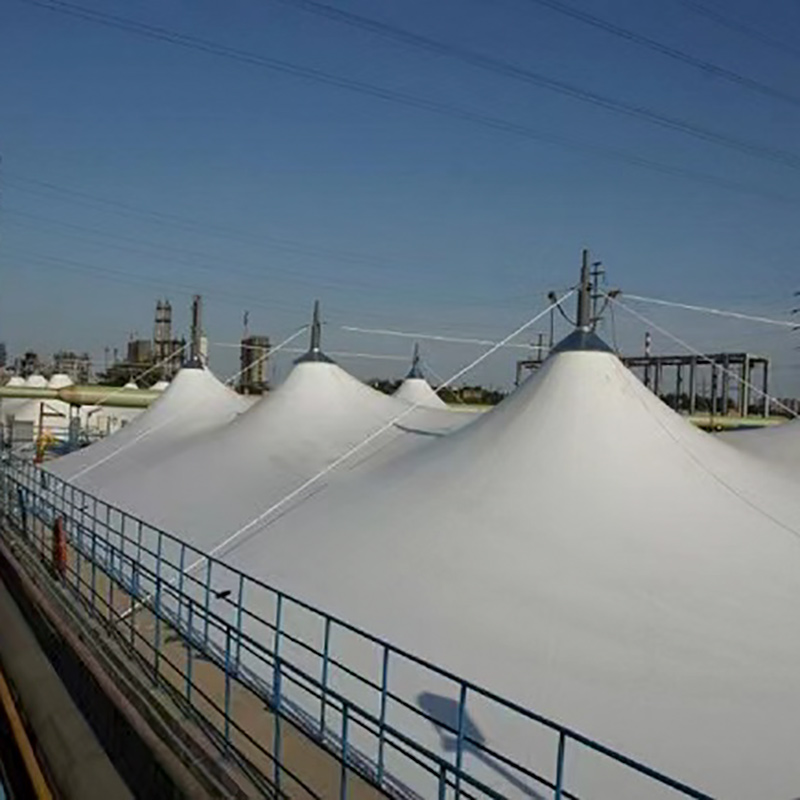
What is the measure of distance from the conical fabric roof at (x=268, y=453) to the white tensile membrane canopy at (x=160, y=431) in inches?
15.5

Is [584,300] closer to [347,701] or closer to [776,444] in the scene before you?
[776,444]

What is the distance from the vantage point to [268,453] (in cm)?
1387

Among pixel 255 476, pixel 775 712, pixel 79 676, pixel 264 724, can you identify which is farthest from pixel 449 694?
pixel 255 476

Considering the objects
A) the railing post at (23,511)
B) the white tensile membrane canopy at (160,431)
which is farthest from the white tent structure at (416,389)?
the railing post at (23,511)

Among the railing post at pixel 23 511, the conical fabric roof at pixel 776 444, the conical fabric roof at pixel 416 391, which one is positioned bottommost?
the railing post at pixel 23 511

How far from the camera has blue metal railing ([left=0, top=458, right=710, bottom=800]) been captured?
15.6ft

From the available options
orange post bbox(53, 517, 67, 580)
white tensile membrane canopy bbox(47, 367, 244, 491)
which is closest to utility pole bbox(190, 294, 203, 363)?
white tensile membrane canopy bbox(47, 367, 244, 491)

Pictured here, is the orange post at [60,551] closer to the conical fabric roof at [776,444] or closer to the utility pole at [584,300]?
the utility pole at [584,300]

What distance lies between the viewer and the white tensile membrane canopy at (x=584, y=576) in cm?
603

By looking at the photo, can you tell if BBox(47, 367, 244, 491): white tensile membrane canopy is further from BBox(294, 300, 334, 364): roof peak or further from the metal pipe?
the metal pipe

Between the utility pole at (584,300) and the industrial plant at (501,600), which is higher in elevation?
the utility pole at (584,300)

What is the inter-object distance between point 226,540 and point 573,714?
5490 millimetres

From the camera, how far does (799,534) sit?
8.46 metres

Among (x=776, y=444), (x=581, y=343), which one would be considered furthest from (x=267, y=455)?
(x=776, y=444)
